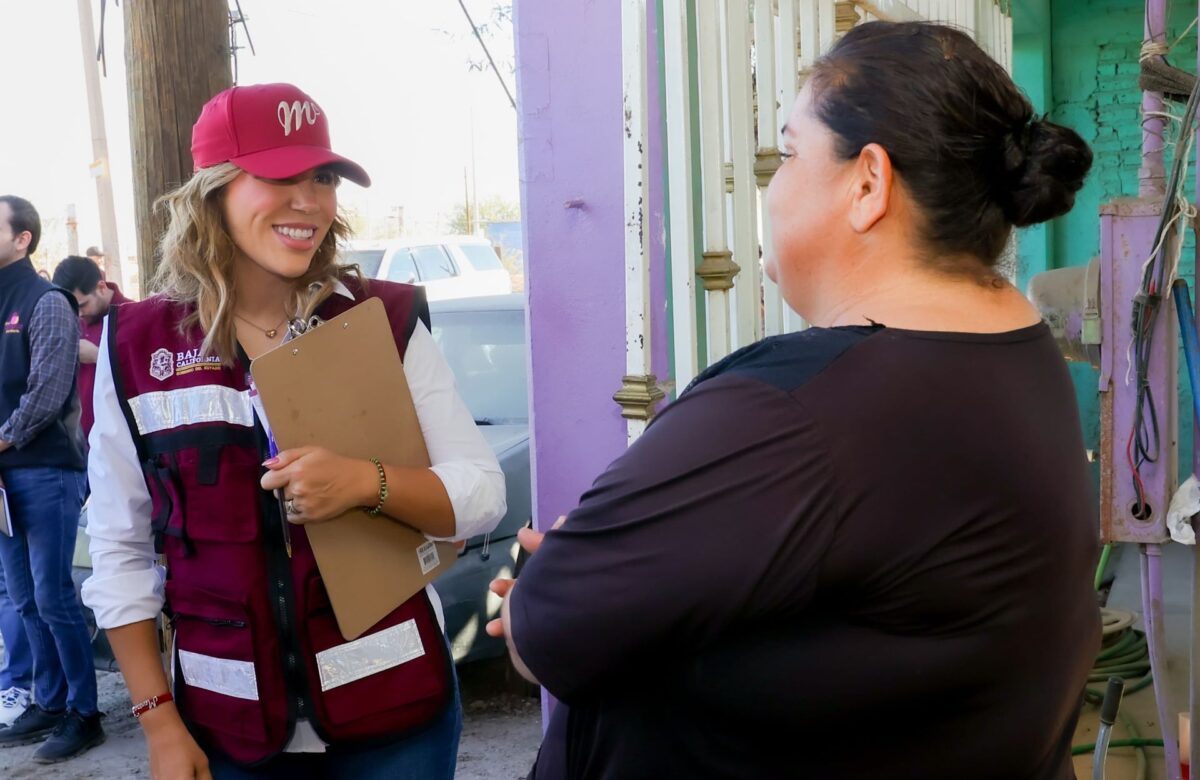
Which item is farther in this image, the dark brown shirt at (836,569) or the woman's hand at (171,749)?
the woman's hand at (171,749)

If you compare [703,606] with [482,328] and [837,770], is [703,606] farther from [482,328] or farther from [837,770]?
[482,328]

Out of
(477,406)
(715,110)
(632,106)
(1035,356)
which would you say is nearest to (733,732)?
(1035,356)

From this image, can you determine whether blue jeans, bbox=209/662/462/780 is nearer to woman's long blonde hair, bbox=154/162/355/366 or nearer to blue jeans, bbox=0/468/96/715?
woman's long blonde hair, bbox=154/162/355/366

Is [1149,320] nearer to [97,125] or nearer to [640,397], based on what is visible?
[640,397]

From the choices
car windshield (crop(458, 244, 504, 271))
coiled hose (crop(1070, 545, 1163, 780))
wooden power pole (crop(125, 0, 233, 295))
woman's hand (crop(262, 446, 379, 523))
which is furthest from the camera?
car windshield (crop(458, 244, 504, 271))

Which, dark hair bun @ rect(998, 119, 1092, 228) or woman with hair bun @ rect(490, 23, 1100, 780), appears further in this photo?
dark hair bun @ rect(998, 119, 1092, 228)

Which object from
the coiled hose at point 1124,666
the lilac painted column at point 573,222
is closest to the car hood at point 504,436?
the lilac painted column at point 573,222

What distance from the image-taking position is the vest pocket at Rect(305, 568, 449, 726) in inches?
70.7

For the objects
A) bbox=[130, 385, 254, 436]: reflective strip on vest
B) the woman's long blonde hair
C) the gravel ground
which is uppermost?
the woman's long blonde hair

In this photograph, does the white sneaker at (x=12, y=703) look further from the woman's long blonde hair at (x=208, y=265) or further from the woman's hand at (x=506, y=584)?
the woman's hand at (x=506, y=584)

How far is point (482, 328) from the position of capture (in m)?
5.31

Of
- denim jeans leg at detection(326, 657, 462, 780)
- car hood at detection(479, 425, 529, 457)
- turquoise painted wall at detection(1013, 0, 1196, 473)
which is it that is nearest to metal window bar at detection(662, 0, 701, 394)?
denim jeans leg at detection(326, 657, 462, 780)

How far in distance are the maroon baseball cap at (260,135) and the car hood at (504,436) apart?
273 cm

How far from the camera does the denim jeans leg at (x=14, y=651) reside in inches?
191
